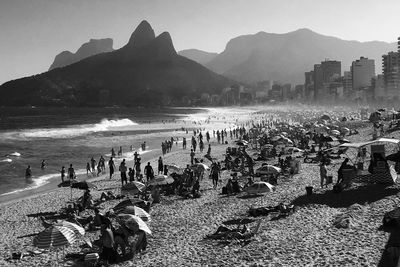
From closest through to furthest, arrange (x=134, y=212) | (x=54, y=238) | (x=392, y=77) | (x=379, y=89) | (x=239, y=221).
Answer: (x=54, y=238) → (x=134, y=212) → (x=239, y=221) → (x=392, y=77) → (x=379, y=89)

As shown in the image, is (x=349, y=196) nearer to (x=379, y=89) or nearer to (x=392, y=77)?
(x=392, y=77)

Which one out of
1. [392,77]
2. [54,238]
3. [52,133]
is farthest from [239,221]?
[392,77]

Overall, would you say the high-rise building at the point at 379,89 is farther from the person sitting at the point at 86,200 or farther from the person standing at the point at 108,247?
the person standing at the point at 108,247

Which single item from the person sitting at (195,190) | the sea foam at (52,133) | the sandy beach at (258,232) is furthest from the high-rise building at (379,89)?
the sandy beach at (258,232)

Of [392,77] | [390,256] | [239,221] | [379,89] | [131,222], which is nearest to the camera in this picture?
[390,256]

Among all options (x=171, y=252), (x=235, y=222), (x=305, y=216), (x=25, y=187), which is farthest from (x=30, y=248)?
(x=25, y=187)

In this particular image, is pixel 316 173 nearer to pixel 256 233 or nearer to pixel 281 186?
pixel 281 186

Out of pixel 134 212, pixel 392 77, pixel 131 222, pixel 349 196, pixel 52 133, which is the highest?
pixel 392 77

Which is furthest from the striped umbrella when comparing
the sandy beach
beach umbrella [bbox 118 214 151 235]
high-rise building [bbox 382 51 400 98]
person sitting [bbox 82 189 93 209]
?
high-rise building [bbox 382 51 400 98]
